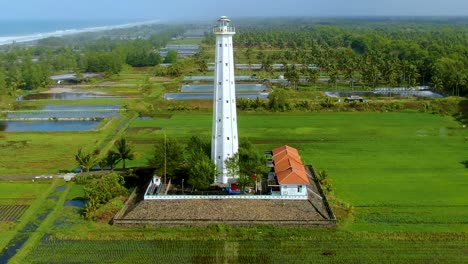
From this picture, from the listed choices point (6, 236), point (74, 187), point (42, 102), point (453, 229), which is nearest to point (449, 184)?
point (453, 229)

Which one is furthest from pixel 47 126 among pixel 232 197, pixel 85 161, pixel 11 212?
pixel 232 197

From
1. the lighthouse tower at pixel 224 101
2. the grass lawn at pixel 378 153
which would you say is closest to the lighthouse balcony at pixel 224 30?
the lighthouse tower at pixel 224 101

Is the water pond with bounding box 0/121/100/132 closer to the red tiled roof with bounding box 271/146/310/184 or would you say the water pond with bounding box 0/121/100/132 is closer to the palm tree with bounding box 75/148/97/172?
the palm tree with bounding box 75/148/97/172

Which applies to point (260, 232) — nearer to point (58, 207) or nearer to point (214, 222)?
point (214, 222)

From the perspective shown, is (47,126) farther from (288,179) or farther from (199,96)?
(288,179)

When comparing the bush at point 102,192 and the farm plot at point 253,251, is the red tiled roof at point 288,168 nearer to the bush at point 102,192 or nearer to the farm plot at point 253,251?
the farm plot at point 253,251
